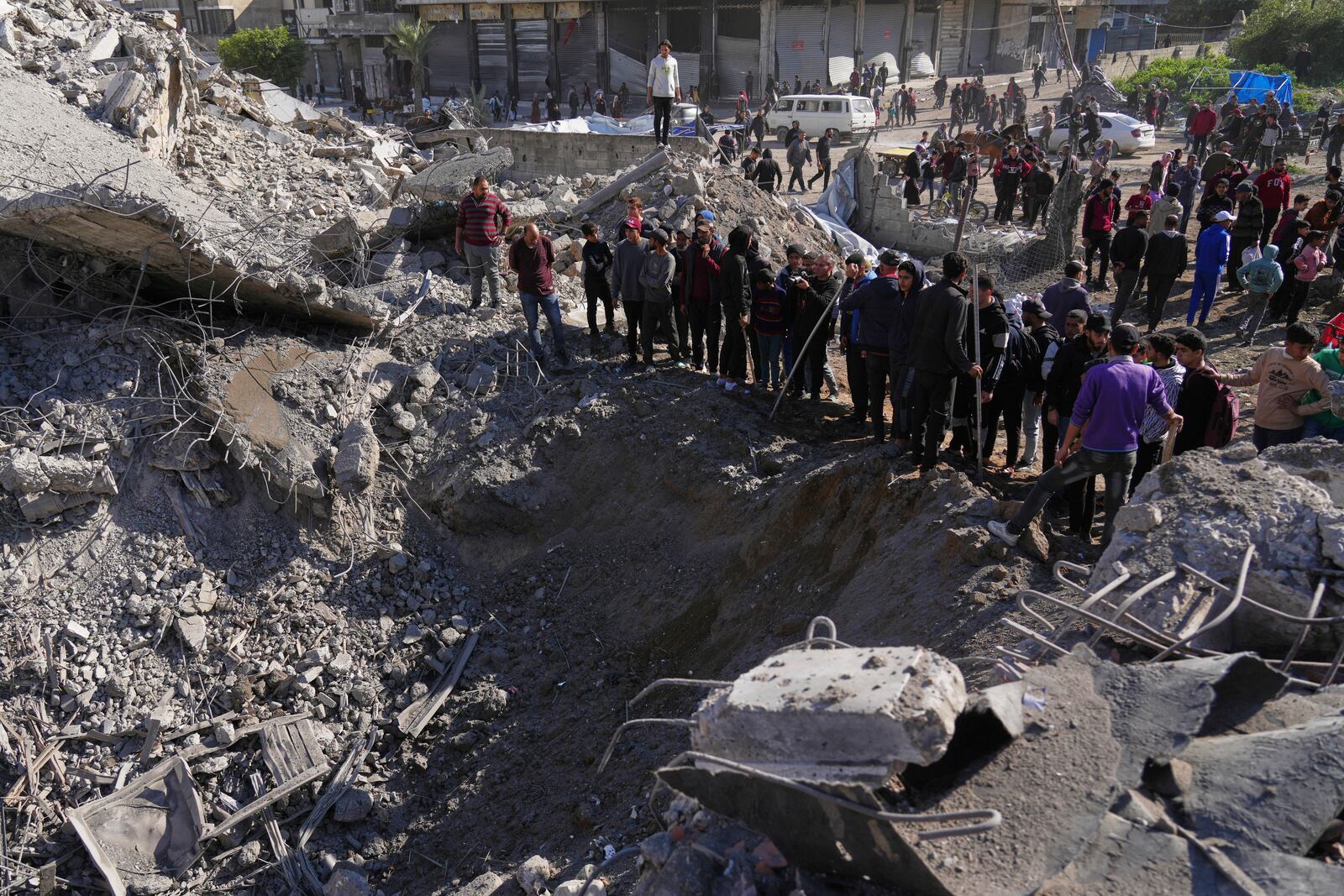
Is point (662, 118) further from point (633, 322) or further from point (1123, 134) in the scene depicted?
point (1123, 134)

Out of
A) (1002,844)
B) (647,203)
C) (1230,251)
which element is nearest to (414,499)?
(647,203)

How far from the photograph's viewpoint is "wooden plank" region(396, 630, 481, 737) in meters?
7.09

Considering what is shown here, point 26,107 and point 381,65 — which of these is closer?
point 26,107

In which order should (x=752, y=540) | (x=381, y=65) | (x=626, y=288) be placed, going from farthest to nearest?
1. (x=381, y=65)
2. (x=626, y=288)
3. (x=752, y=540)

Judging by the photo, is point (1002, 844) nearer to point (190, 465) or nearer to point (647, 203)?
point (190, 465)

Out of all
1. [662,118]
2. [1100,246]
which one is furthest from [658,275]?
[1100,246]

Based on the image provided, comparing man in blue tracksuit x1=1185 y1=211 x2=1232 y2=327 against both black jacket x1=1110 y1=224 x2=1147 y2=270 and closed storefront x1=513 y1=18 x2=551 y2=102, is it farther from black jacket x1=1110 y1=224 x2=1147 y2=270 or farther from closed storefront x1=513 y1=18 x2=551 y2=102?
closed storefront x1=513 y1=18 x2=551 y2=102

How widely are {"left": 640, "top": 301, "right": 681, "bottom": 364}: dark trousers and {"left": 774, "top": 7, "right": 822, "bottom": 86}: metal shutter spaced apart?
88.6 feet

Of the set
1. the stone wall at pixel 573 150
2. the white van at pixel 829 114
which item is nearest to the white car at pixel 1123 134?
the white van at pixel 829 114

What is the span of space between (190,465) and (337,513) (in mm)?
1230

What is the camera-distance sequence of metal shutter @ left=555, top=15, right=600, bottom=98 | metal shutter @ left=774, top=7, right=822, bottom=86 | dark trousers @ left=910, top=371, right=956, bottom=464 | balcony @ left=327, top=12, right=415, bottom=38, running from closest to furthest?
1. dark trousers @ left=910, top=371, right=956, bottom=464
2. metal shutter @ left=774, top=7, right=822, bottom=86
3. metal shutter @ left=555, top=15, right=600, bottom=98
4. balcony @ left=327, top=12, right=415, bottom=38

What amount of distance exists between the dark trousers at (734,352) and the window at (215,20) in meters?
38.9

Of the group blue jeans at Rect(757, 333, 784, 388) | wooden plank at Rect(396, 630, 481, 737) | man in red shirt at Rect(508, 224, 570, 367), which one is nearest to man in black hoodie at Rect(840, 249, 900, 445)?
blue jeans at Rect(757, 333, 784, 388)

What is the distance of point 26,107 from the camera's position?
9531 mm
